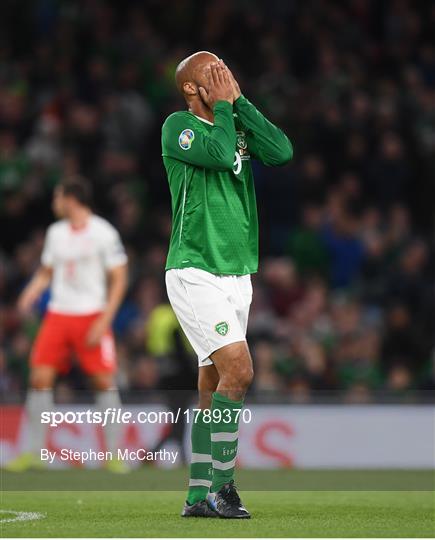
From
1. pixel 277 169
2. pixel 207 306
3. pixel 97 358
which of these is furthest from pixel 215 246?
pixel 277 169

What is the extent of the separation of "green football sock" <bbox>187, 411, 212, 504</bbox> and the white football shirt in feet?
13.2

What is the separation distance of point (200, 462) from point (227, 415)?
0.35 meters

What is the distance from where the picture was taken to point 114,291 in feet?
35.1

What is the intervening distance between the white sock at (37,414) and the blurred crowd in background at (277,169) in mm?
2061

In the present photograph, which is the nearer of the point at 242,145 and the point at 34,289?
the point at 242,145

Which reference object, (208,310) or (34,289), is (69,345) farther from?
(208,310)

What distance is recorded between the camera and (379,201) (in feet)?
52.4

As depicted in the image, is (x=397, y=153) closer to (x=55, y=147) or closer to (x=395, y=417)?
(x=55, y=147)

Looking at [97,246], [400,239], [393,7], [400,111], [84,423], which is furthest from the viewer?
[393,7]

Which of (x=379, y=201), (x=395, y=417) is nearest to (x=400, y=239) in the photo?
(x=379, y=201)

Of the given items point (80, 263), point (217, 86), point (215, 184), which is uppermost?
point (217, 86)

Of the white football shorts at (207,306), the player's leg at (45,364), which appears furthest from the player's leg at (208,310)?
the player's leg at (45,364)

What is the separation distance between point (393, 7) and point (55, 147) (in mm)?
4817

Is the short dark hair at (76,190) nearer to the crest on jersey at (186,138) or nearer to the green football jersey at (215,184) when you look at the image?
the green football jersey at (215,184)
